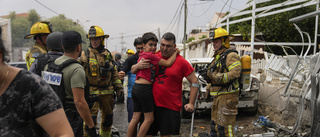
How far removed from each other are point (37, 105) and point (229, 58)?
322cm

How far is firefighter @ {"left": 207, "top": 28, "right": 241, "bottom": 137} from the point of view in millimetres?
3982

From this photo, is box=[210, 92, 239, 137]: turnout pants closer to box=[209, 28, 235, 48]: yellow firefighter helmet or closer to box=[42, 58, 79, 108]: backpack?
box=[209, 28, 235, 48]: yellow firefighter helmet

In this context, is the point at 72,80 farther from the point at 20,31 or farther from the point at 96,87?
the point at 20,31

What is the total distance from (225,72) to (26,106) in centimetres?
328

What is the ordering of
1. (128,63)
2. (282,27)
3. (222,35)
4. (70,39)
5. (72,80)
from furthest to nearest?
(282,27) → (128,63) → (222,35) → (70,39) → (72,80)

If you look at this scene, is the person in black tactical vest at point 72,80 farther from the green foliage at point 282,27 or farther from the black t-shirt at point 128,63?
the green foliage at point 282,27

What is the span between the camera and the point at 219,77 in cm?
401

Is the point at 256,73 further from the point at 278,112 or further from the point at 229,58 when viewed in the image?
the point at 229,58

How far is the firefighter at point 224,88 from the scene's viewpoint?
3982 mm

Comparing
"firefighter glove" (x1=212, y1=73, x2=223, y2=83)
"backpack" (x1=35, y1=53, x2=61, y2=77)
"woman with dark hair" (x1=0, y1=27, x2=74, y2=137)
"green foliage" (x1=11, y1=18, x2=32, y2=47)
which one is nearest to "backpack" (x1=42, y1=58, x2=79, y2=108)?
"backpack" (x1=35, y1=53, x2=61, y2=77)

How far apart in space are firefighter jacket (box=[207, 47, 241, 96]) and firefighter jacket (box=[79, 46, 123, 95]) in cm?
175

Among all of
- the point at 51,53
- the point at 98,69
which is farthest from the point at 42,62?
the point at 98,69

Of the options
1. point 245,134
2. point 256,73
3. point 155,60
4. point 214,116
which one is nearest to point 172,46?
point 155,60

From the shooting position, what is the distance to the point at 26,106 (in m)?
1.36
